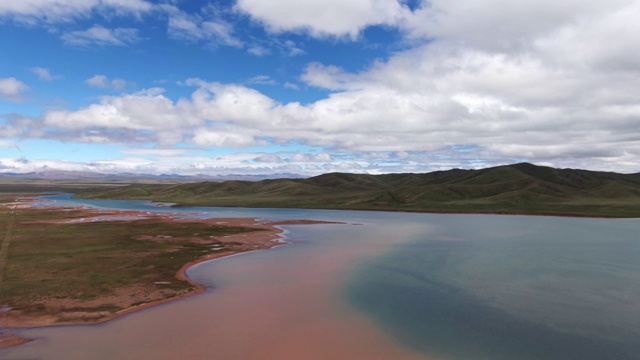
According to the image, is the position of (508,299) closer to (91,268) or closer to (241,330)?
(241,330)

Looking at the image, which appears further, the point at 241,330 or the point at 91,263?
the point at 91,263

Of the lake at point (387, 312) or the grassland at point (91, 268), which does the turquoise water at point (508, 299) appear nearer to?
the lake at point (387, 312)

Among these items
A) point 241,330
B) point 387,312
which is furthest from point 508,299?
point 241,330

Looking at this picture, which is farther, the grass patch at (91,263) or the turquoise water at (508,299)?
the grass patch at (91,263)

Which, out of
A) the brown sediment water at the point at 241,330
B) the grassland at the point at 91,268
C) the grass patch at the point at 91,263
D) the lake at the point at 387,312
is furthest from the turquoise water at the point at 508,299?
the grass patch at the point at 91,263

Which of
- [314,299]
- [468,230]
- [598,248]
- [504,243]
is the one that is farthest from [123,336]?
[468,230]

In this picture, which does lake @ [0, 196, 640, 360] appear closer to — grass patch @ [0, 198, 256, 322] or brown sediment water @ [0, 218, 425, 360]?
brown sediment water @ [0, 218, 425, 360]
